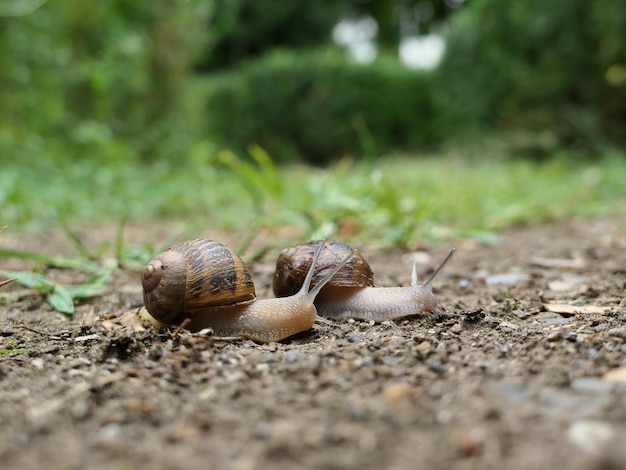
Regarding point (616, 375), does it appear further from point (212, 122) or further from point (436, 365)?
point (212, 122)

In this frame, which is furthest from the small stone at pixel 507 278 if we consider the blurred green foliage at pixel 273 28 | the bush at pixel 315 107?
the blurred green foliage at pixel 273 28

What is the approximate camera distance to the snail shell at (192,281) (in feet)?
6.31

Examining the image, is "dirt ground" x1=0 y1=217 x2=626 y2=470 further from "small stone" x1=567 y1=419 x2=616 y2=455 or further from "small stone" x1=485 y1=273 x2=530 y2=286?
"small stone" x1=485 y1=273 x2=530 y2=286

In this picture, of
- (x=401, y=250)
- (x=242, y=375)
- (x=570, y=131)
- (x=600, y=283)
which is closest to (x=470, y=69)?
(x=570, y=131)

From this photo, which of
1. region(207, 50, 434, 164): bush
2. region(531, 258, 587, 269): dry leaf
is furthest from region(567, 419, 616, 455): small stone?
region(207, 50, 434, 164): bush

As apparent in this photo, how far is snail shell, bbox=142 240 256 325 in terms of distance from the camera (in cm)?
192

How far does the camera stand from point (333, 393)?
133cm

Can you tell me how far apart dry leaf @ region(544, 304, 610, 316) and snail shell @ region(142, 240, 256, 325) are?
1.03 metres

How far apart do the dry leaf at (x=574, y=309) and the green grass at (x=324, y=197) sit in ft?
4.03

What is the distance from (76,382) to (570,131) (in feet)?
28.7

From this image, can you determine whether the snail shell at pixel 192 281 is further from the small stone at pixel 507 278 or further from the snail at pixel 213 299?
the small stone at pixel 507 278

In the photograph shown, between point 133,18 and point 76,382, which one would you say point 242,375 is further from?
point 133,18

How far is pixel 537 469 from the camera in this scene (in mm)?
977

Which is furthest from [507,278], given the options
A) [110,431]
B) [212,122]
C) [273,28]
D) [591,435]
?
[273,28]
